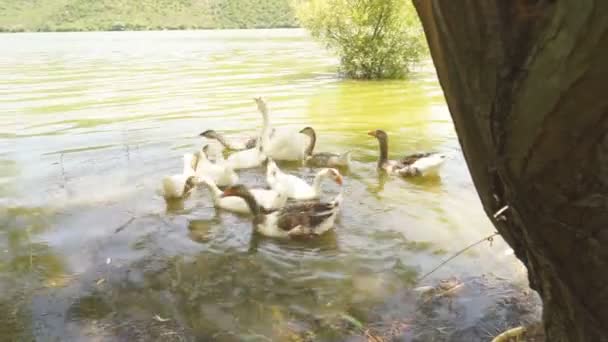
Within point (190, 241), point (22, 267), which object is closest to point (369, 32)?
point (190, 241)

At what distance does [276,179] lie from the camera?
7.49 m

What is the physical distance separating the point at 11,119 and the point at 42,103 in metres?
2.56

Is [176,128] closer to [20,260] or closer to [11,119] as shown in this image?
[11,119]

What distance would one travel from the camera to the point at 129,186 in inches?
319

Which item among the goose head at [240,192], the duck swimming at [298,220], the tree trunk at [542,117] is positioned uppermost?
the tree trunk at [542,117]

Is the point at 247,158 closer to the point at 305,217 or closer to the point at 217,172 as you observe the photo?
the point at 217,172

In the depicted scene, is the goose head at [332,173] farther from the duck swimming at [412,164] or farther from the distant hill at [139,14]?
the distant hill at [139,14]

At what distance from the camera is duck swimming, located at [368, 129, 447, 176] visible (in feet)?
26.5

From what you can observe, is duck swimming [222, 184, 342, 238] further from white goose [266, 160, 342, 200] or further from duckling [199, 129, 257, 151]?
duckling [199, 129, 257, 151]

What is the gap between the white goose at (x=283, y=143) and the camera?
9130 mm

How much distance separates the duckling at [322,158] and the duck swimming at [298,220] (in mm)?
2460

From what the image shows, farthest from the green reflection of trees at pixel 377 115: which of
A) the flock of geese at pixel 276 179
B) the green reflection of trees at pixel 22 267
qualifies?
the green reflection of trees at pixel 22 267

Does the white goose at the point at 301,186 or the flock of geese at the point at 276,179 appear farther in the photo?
the white goose at the point at 301,186

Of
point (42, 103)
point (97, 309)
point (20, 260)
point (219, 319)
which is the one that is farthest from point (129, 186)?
point (42, 103)
